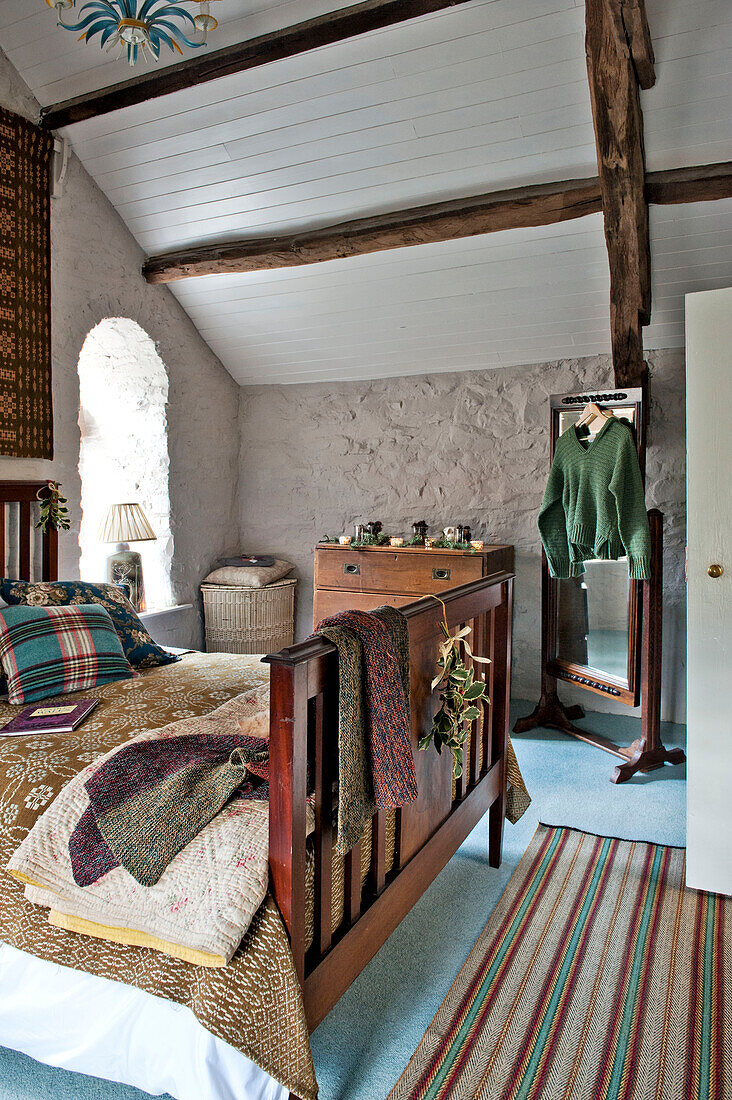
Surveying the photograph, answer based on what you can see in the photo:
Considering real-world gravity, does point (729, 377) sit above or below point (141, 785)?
above

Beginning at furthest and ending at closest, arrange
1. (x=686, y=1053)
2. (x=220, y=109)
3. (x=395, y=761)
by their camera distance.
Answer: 1. (x=220, y=109)
2. (x=686, y=1053)
3. (x=395, y=761)

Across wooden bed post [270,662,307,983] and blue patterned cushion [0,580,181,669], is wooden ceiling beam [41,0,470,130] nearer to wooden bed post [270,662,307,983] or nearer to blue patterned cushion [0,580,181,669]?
blue patterned cushion [0,580,181,669]

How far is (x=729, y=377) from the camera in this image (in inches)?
85.7

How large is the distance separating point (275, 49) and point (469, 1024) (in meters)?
3.27

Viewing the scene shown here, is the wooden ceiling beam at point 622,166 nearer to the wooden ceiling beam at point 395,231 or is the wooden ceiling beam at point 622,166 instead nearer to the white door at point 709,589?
the wooden ceiling beam at point 395,231

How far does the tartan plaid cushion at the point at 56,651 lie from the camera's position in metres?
2.29

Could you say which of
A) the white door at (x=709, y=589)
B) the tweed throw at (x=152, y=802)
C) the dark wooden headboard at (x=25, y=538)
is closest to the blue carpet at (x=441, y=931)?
the white door at (x=709, y=589)

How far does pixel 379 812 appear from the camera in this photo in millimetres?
1602

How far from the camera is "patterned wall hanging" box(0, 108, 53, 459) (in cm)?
317

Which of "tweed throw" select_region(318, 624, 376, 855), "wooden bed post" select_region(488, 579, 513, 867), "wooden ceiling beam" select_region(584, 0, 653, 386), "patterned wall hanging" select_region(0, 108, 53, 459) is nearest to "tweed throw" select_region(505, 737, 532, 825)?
"wooden bed post" select_region(488, 579, 513, 867)

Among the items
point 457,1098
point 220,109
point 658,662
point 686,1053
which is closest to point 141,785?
point 457,1098

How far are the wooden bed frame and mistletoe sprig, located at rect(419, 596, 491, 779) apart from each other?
3 centimetres

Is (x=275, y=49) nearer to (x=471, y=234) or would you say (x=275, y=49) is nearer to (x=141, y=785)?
(x=471, y=234)

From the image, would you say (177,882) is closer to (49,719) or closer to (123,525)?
(49,719)
